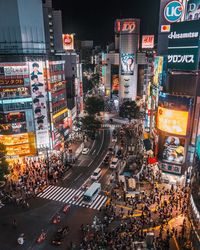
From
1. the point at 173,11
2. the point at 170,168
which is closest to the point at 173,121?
the point at 170,168

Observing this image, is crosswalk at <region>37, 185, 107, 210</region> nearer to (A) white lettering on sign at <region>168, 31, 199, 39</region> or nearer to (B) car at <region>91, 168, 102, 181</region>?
(B) car at <region>91, 168, 102, 181</region>

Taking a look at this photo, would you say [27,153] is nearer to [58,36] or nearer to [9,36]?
[9,36]

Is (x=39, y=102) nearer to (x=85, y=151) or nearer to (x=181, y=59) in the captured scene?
(x=85, y=151)

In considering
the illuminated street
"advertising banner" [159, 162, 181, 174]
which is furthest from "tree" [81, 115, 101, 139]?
"advertising banner" [159, 162, 181, 174]

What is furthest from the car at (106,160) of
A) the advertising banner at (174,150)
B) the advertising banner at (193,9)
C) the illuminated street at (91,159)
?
the advertising banner at (193,9)

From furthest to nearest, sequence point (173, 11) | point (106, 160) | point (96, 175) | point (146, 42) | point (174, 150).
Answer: point (146, 42)
point (106, 160)
point (173, 11)
point (96, 175)
point (174, 150)

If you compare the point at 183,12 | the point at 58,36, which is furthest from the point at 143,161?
the point at 58,36

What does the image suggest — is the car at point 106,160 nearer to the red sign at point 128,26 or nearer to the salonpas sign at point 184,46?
the salonpas sign at point 184,46
